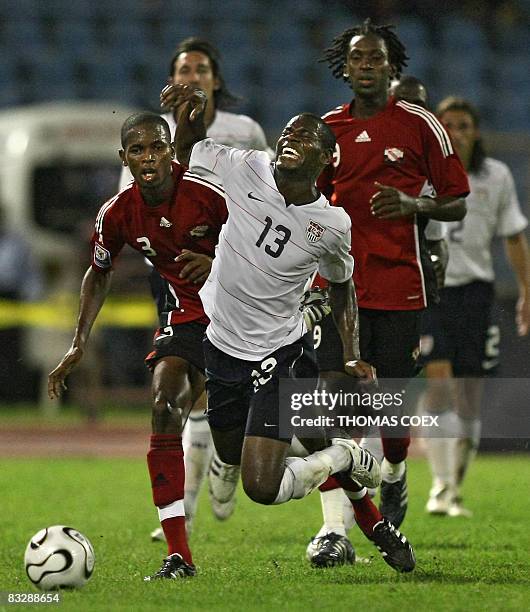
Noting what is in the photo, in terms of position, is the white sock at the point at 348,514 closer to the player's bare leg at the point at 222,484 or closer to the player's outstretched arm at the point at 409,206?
the player's bare leg at the point at 222,484

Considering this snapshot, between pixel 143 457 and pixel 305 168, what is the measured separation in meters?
6.84

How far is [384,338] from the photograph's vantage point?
6.48 m

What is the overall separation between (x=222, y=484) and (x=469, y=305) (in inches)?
97.4

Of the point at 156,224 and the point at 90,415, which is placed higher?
the point at 156,224

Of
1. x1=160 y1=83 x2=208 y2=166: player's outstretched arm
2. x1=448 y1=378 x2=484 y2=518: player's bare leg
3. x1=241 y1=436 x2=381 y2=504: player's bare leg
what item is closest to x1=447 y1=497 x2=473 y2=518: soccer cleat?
x1=448 y1=378 x2=484 y2=518: player's bare leg

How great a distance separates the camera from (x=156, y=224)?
5.93 metres

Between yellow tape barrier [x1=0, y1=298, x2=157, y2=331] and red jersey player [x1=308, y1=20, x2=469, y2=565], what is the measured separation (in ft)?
27.2

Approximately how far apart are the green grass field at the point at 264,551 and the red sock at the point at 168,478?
0.21 metres

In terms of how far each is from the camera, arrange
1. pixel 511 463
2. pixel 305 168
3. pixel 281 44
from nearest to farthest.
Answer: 1. pixel 305 168
2. pixel 511 463
3. pixel 281 44

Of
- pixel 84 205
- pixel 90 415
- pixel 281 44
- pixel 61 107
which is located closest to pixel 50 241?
pixel 84 205

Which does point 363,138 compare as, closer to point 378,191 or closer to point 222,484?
point 378,191

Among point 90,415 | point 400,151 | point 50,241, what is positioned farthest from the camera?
point 50,241

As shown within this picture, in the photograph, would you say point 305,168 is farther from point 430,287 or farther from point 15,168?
point 15,168

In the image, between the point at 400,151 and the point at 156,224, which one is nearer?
the point at 156,224
